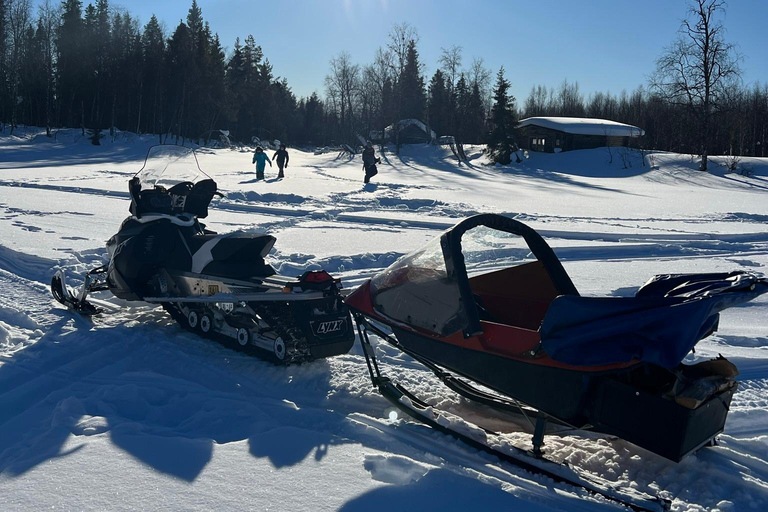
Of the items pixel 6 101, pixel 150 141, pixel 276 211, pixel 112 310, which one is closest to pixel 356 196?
pixel 276 211

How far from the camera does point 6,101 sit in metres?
41.4

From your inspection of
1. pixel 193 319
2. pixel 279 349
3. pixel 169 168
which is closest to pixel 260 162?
pixel 169 168

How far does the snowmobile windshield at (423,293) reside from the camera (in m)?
3.54

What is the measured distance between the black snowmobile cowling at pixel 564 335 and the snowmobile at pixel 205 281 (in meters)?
0.60

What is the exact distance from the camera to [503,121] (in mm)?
34219

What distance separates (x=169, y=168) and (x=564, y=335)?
4.57 meters

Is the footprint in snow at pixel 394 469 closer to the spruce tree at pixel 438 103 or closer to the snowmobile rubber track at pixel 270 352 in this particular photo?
the snowmobile rubber track at pixel 270 352

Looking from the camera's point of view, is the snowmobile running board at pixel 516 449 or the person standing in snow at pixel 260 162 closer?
the snowmobile running board at pixel 516 449

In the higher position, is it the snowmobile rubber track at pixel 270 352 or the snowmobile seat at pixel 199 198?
the snowmobile seat at pixel 199 198

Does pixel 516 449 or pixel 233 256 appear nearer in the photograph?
pixel 516 449

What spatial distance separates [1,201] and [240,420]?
41.2 ft

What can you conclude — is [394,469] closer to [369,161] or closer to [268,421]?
[268,421]

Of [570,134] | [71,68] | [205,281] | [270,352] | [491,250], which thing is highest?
[71,68]

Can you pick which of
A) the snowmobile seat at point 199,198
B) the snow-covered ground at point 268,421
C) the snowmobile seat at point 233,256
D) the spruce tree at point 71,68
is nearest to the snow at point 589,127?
the snow-covered ground at point 268,421
